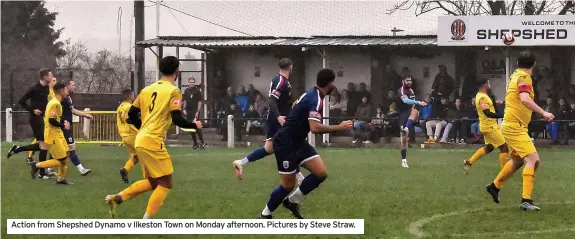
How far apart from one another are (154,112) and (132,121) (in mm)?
560

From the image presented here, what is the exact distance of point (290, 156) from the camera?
985 cm

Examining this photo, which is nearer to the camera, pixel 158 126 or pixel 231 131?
pixel 158 126

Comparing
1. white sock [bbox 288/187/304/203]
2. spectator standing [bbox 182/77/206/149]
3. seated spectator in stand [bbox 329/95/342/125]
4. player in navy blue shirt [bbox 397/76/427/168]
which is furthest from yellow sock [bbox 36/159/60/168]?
seated spectator in stand [bbox 329/95/342/125]

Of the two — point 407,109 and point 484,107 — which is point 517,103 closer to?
point 484,107

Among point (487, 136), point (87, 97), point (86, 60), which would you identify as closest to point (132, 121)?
point (487, 136)

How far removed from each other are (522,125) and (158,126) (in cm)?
483

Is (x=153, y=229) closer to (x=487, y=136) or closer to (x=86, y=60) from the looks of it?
(x=487, y=136)

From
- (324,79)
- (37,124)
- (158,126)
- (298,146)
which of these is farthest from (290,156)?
(37,124)

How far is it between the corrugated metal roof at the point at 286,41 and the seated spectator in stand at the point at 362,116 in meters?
1.91

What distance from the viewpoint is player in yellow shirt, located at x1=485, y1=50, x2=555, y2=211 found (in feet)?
36.0

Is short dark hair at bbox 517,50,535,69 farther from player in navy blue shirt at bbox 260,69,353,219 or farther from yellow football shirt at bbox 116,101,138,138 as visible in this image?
yellow football shirt at bbox 116,101,138,138

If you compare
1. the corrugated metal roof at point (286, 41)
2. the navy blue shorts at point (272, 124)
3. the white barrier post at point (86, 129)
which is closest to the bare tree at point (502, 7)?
the corrugated metal roof at point (286, 41)

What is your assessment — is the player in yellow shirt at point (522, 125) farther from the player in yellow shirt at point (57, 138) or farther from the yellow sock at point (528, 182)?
the player in yellow shirt at point (57, 138)

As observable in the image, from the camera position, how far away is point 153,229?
367 inches
